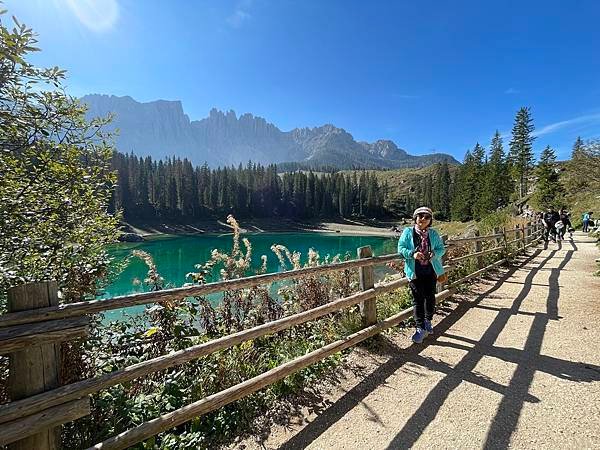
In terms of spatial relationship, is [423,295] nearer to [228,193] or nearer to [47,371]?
[47,371]

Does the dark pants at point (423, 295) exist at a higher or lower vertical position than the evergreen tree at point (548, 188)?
lower

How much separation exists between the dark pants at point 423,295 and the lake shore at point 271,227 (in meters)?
77.5

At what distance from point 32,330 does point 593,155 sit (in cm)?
1780

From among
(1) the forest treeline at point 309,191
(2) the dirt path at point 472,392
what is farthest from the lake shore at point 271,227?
(2) the dirt path at point 472,392

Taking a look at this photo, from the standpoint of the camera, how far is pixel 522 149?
192ft

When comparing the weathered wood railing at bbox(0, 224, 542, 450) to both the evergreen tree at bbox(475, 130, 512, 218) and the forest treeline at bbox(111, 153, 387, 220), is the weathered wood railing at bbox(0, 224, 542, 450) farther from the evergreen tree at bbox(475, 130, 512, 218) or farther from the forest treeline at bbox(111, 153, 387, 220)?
the forest treeline at bbox(111, 153, 387, 220)

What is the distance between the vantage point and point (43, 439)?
6.53 feet

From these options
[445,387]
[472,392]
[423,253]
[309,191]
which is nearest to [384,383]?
[445,387]

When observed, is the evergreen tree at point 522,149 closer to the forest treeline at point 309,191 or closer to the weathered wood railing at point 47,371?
the forest treeline at point 309,191

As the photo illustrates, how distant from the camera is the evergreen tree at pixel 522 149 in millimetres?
58000

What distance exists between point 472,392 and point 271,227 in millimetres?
89482

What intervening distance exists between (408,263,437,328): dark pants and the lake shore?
254 feet

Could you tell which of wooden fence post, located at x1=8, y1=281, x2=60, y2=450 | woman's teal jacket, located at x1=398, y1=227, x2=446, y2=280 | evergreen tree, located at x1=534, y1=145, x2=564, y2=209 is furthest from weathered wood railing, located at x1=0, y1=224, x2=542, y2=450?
evergreen tree, located at x1=534, y1=145, x2=564, y2=209

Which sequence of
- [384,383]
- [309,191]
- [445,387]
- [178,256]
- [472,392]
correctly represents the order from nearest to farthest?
1. [472,392]
2. [445,387]
3. [384,383]
4. [178,256]
5. [309,191]
